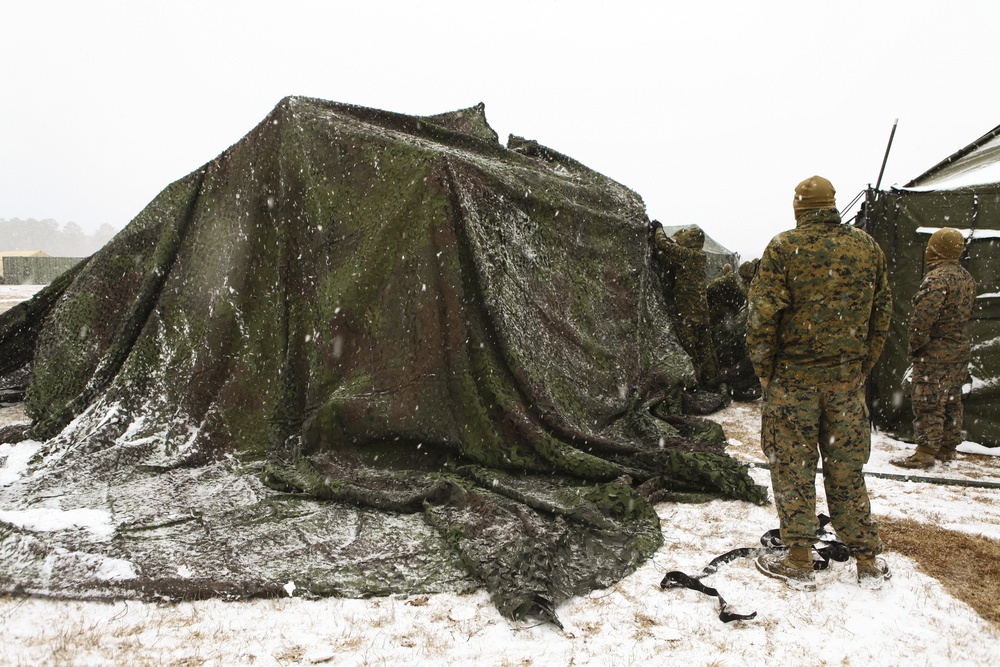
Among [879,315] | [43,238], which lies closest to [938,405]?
[879,315]

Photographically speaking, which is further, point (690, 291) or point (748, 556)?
point (690, 291)

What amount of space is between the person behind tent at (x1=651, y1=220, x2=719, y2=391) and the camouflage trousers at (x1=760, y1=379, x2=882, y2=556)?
4.16 metres

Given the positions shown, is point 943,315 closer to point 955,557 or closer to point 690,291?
point 955,557

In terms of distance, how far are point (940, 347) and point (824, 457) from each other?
2945 millimetres

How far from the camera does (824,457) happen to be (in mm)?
3152

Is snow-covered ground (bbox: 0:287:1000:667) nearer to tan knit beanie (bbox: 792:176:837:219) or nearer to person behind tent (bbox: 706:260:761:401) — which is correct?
tan knit beanie (bbox: 792:176:837:219)

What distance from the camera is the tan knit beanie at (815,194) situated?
308 centimetres

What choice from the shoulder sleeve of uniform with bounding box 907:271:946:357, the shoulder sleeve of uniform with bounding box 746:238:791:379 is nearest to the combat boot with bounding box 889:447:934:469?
the shoulder sleeve of uniform with bounding box 907:271:946:357

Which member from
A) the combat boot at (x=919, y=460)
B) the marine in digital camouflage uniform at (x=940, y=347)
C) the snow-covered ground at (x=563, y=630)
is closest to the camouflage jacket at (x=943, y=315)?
the marine in digital camouflage uniform at (x=940, y=347)

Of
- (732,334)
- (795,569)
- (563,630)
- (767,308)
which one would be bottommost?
(563,630)

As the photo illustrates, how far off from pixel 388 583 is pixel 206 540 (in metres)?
1.13

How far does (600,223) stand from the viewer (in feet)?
20.9

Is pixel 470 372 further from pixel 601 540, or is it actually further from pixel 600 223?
pixel 600 223

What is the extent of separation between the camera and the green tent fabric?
19.4 feet
